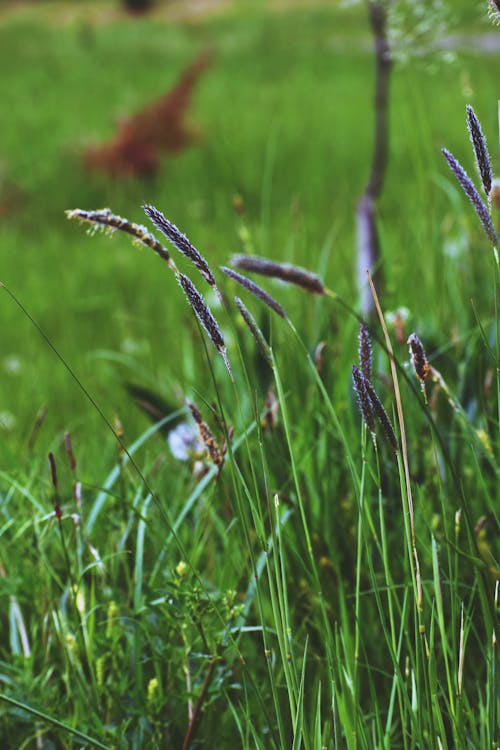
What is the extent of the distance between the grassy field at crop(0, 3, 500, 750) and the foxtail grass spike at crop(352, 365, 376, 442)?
1.2 inches

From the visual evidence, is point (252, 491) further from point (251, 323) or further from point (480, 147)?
point (480, 147)

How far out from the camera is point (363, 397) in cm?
81

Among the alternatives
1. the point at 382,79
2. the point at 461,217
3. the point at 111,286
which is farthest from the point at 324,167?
the point at 382,79

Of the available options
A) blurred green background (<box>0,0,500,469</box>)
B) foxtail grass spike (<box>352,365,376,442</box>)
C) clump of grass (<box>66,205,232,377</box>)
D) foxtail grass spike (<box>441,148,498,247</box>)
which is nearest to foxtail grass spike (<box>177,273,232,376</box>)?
clump of grass (<box>66,205,232,377</box>)

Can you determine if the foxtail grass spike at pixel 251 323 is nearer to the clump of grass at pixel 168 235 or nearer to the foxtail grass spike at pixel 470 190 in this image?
the clump of grass at pixel 168 235

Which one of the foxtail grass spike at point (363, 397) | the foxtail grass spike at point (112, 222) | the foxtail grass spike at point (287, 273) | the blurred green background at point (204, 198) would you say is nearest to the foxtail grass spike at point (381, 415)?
the foxtail grass spike at point (363, 397)

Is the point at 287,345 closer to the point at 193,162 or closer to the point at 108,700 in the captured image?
the point at 108,700

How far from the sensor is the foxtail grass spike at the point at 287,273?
709 millimetres

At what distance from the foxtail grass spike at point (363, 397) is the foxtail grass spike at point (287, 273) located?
9 centimetres

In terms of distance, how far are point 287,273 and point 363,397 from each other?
158mm

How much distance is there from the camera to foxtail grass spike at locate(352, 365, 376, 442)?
0.79m

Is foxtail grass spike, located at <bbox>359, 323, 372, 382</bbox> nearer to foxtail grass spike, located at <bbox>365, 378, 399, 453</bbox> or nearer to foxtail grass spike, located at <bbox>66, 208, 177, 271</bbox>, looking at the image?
foxtail grass spike, located at <bbox>365, 378, 399, 453</bbox>

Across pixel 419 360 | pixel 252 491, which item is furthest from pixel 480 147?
pixel 252 491

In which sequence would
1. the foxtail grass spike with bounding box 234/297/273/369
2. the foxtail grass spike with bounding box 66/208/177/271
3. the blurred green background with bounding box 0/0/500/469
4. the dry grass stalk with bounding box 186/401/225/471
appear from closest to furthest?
the foxtail grass spike with bounding box 66/208/177/271
the foxtail grass spike with bounding box 234/297/273/369
the dry grass stalk with bounding box 186/401/225/471
the blurred green background with bounding box 0/0/500/469
